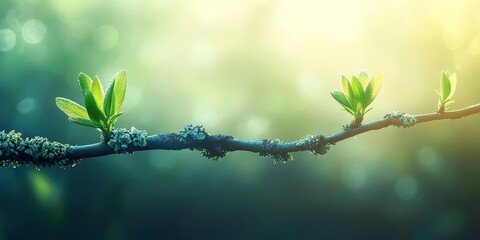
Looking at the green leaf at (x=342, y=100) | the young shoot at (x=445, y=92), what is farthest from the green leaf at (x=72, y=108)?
the young shoot at (x=445, y=92)

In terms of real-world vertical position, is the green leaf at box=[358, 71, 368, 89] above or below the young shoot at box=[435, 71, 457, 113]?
above

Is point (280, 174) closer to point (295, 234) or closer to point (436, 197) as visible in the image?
point (295, 234)

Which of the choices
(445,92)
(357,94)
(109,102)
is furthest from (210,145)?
(445,92)

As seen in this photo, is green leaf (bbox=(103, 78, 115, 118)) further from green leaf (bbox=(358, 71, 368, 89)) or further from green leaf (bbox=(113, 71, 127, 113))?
green leaf (bbox=(358, 71, 368, 89))

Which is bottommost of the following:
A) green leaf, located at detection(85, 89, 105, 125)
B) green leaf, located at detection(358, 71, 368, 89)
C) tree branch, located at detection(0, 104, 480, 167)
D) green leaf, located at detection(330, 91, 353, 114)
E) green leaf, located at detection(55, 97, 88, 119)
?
tree branch, located at detection(0, 104, 480, 167)

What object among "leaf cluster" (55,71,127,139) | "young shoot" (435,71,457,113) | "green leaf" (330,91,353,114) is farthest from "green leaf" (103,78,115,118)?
"young shoot" (435,71,457,113)

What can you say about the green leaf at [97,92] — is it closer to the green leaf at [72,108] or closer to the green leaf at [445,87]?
the green leaf at [72,108]
